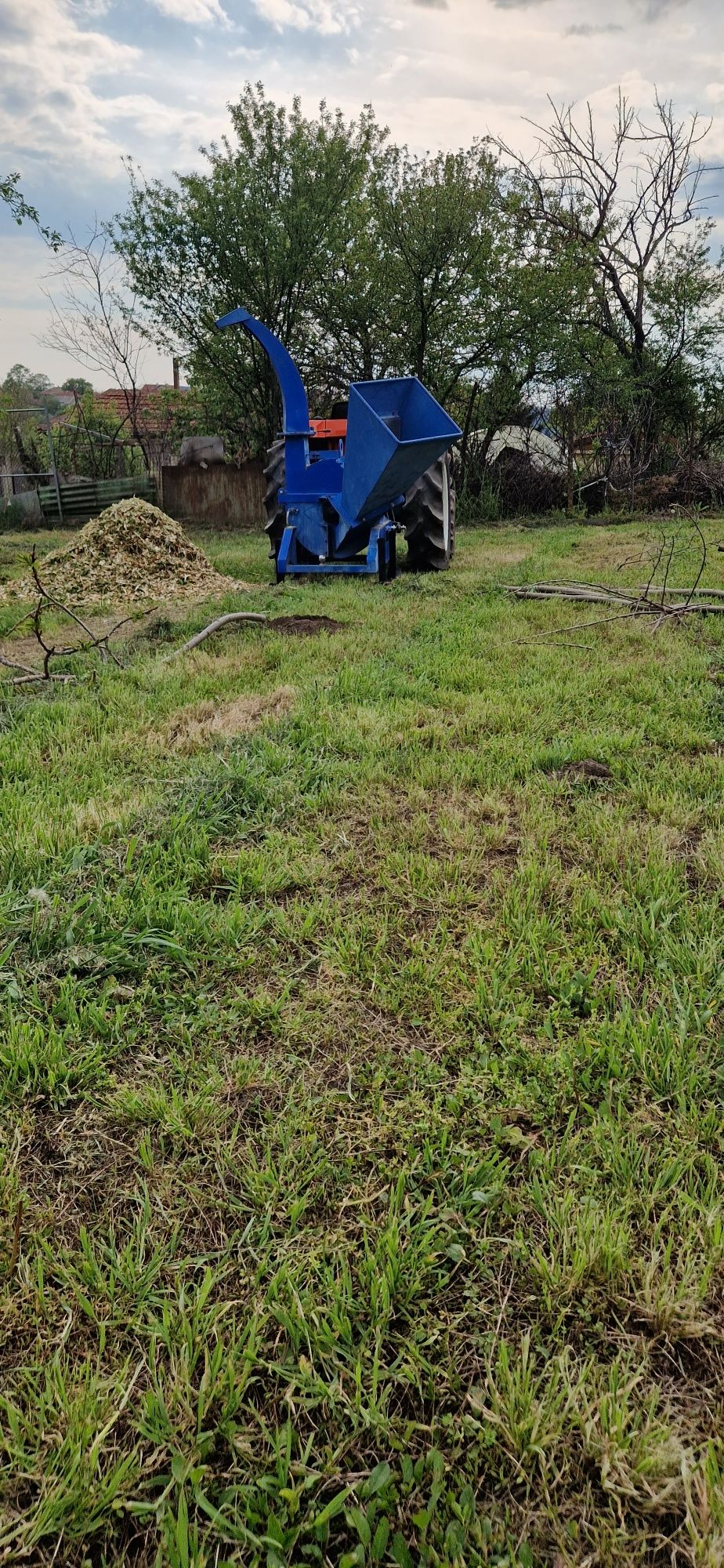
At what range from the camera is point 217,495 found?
1440 cm

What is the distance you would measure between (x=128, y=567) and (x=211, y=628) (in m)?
3.26

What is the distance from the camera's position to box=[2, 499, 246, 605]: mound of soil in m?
7.01

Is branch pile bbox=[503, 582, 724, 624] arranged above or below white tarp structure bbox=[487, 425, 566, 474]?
below

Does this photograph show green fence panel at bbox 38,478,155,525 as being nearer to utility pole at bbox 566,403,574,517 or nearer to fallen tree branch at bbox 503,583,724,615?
utility pole at bbox 566,403,574,517

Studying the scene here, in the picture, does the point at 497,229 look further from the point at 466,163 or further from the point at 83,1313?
the point at 83,1313

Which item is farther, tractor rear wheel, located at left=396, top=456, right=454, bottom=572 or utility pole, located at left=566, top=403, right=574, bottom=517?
utility pole, located at left=566, top=403, right=574, bottom=517

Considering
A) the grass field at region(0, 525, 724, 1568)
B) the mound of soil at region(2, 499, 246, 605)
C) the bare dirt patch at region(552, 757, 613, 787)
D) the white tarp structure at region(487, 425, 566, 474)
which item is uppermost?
the white tarp structure at region(487, 425, 566, 474)

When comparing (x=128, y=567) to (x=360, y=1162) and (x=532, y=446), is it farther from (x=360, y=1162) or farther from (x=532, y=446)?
(x=532, y=446)

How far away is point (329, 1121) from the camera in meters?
1.42

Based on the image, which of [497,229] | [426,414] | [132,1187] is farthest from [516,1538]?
[497,229]

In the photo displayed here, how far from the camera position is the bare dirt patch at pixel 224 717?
313cm

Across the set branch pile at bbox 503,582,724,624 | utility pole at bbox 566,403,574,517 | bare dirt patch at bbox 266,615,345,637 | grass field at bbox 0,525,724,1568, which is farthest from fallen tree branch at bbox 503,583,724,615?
utility pole at bbox 566,403,574,517

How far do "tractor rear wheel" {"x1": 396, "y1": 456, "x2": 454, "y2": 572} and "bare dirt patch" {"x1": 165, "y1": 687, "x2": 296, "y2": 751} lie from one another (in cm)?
419

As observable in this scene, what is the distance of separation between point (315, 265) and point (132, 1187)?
16.8 metres
